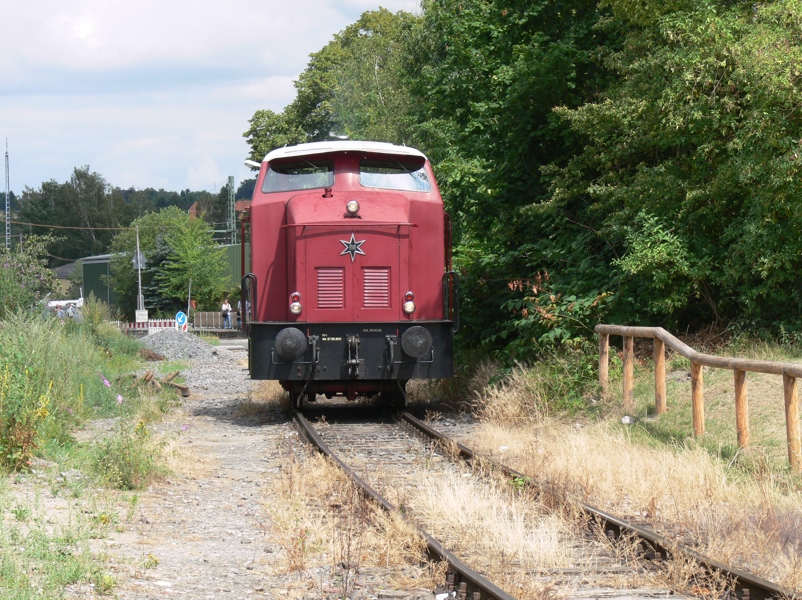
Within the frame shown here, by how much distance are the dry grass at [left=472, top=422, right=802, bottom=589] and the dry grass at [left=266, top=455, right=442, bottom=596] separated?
5.50ft

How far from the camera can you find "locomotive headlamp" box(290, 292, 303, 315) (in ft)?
42.4

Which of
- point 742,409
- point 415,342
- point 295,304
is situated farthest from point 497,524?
point 295,304

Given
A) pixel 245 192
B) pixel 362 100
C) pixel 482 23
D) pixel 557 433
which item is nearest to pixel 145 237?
pixel 362 100

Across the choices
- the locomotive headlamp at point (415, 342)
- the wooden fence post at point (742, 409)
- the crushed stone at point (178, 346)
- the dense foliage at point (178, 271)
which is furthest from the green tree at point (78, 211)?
the wooden fence post at point (742, 409)

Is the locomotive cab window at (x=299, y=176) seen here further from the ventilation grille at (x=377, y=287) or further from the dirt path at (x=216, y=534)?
the dirt path at (x=216, y=534)

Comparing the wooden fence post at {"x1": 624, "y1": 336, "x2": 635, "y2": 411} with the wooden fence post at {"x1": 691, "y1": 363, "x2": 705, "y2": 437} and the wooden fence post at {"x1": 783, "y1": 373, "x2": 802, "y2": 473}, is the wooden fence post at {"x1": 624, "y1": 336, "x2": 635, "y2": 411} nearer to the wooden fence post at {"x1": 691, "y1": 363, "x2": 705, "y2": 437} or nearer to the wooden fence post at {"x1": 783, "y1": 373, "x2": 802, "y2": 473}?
the wooden fence post at {"x1": 691, "y1": 363, "x2": 705, "y2": 437}

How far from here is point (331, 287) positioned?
1308 centimetres

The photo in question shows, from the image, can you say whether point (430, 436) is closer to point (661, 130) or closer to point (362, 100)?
point (661, 130)

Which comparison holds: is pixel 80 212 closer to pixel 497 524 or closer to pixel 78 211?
pixel 78 211

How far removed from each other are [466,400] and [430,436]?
3523mm

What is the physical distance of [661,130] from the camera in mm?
12172

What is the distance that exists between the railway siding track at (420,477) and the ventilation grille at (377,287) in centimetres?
162

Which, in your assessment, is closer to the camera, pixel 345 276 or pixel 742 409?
pixel 742 409

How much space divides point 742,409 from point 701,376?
0.91m
